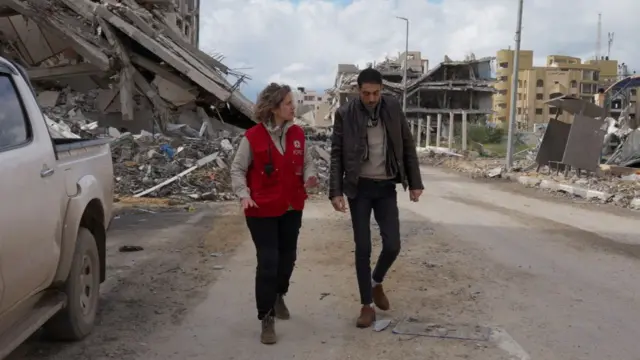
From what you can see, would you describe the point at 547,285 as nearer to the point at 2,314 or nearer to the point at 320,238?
the point at 320,238

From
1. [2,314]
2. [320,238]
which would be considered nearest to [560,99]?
[320,238]

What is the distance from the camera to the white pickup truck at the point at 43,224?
3318mm

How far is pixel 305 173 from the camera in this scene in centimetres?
468

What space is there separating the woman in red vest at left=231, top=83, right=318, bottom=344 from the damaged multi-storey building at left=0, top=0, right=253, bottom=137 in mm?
16661

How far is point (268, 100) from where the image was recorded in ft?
15.1

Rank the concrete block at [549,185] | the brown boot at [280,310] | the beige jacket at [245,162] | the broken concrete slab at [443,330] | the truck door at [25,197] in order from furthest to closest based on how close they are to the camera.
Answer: the concrete block at [549,185] < the brown boot at [280,310] < the broken concrete slab at [443,330] < the beige jacket at [245,162] < the truck door at [25,197]

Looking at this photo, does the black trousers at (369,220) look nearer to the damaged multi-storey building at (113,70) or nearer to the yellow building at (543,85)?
the damaged multi-storey building at (113,70)

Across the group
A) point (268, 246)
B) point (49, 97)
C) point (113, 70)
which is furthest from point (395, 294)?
point (49, 97)

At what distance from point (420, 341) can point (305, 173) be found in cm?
145

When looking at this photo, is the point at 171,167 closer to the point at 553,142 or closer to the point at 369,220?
the point at 369,220

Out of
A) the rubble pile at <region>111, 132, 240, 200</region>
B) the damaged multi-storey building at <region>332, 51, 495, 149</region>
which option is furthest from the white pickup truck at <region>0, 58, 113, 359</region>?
the damaged multi-storey building at <region>332, 51, 495, 149</region>

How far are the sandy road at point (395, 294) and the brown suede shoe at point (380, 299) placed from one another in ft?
0.32

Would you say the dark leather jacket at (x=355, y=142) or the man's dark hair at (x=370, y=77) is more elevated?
the man's dark hair at (x=370, y=77)

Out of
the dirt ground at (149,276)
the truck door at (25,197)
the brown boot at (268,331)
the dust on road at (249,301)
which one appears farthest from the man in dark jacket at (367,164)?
the truck door at (25,197)
